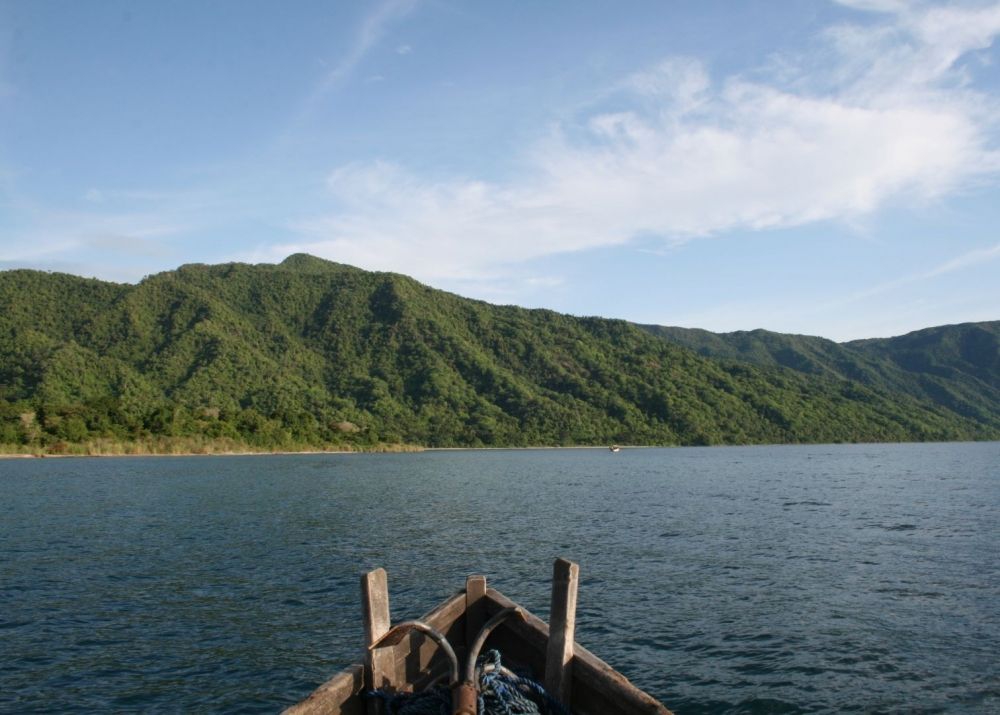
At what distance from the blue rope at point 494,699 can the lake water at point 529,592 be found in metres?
6.35

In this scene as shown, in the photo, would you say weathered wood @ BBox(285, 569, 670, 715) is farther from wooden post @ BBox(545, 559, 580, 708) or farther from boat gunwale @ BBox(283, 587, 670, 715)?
wooden post @ BBox(545, 559, 580, 708)

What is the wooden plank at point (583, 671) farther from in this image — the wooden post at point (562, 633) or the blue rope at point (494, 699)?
the blue rope at point (494, 699)

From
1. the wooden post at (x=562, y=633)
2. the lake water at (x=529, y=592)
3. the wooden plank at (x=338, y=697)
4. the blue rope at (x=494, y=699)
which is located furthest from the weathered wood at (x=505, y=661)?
the lake water at (x=529, y=592)

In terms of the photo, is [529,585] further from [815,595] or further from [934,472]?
[934,472]

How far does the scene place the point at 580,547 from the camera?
36344 millimetres

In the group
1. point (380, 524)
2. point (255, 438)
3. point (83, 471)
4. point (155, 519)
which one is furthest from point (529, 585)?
point (255, 438)

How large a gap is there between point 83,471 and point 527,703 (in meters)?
103

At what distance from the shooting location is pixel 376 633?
36.6 feet

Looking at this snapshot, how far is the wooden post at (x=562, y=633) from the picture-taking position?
34.2 ft

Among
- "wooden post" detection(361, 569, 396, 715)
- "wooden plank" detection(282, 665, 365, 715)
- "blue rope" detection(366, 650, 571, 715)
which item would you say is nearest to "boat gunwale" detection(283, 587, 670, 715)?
"wooden plank" detection(282, 665, 365, 715)

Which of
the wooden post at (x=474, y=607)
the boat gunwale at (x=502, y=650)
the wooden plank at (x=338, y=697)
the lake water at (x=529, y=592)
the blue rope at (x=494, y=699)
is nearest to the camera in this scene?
the wooden plank at (x=338, y=697)

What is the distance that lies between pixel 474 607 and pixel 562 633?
2.75 meters

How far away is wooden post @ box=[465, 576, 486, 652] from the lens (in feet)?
41.9

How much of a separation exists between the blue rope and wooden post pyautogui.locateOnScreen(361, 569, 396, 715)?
7.8 inches
